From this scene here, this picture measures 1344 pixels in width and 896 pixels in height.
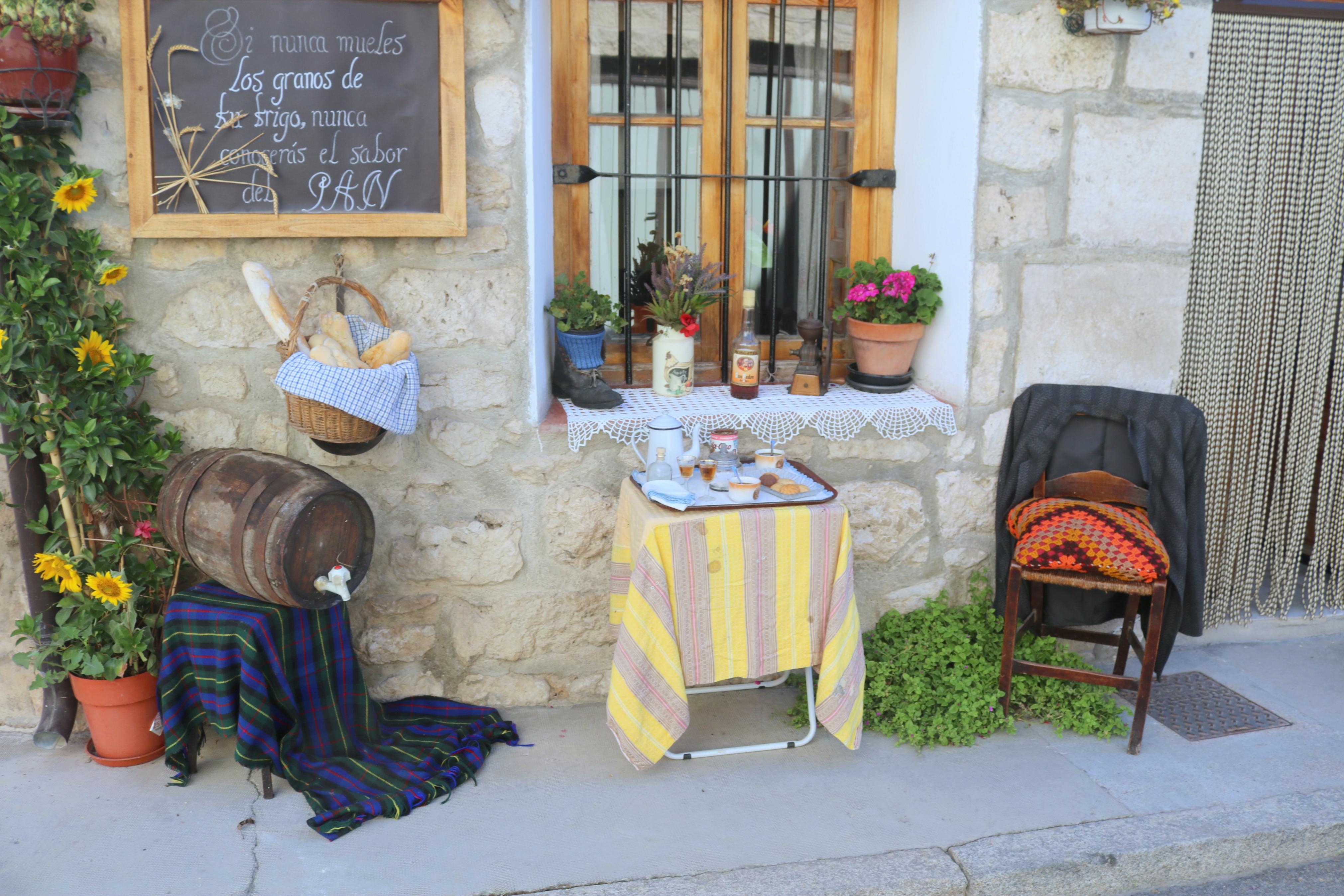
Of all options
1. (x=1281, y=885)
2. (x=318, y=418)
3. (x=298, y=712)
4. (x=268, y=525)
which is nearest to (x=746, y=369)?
(x=318, y=418)

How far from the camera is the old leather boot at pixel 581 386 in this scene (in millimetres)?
3398

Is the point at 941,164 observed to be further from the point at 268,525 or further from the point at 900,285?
the point at 268,525

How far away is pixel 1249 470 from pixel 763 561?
2150 mm

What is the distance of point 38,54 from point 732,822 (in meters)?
2.75

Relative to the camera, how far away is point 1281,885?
9.20 ft

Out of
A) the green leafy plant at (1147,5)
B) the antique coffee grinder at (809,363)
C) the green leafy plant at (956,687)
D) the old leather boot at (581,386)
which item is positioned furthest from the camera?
the antique coffee grinder at (809,363)

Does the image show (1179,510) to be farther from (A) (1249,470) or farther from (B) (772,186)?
(B) (772,186)

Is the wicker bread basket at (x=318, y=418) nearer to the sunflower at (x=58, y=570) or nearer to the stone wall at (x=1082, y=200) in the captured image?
the sunflower at (x=58, y=570)

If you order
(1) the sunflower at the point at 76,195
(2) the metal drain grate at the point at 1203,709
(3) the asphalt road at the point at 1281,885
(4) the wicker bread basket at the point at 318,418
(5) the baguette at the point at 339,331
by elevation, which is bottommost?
(3) the asphalt road at the point at 1281,885

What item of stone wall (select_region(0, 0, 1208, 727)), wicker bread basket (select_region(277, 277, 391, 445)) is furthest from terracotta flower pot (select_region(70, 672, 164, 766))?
wicker bread basket (select_region(277, 277, 391, 445))

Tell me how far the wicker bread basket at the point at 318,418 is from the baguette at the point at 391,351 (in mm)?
186

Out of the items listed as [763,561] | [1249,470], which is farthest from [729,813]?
[1249,470]

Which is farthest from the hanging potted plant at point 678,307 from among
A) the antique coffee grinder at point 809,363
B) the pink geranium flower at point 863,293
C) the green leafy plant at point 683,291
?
the pink geranium flower at point 863,293

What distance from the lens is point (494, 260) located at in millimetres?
3203
